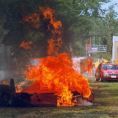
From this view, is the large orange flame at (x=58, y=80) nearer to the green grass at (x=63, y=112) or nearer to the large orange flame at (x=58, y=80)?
the large orange flame at (x=58, y=80)

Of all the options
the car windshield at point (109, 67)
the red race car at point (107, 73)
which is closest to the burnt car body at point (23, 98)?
the red race car at point (107, 73)

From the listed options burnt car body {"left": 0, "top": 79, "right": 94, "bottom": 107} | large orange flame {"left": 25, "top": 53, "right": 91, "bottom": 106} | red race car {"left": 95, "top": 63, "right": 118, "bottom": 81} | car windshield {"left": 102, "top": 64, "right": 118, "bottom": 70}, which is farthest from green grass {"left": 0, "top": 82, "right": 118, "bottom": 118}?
car windshield {"left": 102, "top": 64, "right": 118, "bottom": 70}

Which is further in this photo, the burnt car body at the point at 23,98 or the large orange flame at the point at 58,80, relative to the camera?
A: the large orange flame at the point at 58,80

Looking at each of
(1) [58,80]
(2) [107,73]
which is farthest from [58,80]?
(2) [107,73]

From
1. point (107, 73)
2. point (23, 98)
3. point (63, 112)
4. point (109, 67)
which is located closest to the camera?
point (63, 112)

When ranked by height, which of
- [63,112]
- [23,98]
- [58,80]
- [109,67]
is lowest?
[63,112]

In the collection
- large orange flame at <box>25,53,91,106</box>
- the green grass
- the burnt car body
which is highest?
large orange flame at <box>25,53,91,106</box>

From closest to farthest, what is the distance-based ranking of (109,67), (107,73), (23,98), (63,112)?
1. (63,112)
2. (23,98)
3. (107,73)
4. (109,67)

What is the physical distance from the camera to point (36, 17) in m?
23.2

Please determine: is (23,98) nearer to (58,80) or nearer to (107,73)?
(58,80)

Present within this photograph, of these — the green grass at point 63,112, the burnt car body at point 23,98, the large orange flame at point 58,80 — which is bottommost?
the green grass at point 63,112

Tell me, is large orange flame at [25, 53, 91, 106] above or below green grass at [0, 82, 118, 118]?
above

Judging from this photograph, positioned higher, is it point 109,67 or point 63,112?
point 109,67

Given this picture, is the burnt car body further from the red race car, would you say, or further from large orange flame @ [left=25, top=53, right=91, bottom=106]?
the red race car
